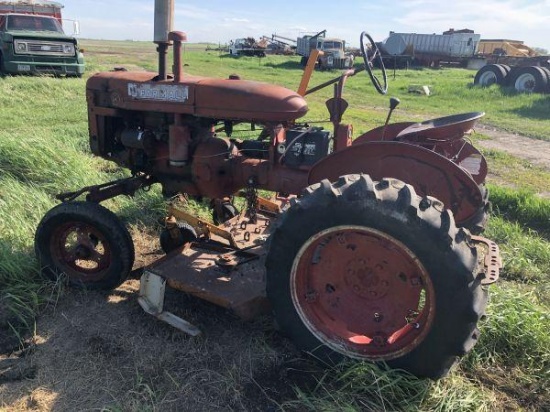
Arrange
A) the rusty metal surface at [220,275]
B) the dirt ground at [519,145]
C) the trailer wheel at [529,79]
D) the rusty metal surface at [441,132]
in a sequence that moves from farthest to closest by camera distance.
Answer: the trailer wheel at [529,79], the dirt ground at [519,145], the rusty metal surface at [441,132], the rusty metal surface at [220,275]

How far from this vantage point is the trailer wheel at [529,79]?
51.6ft

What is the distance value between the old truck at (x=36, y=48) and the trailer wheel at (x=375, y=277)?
1239 centimetres

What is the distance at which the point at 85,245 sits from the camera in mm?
3455

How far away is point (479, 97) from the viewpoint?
50.8ft

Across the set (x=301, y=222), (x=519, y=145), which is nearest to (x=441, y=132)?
(x=301, y=222)

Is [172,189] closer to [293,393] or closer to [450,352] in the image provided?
[293,393]

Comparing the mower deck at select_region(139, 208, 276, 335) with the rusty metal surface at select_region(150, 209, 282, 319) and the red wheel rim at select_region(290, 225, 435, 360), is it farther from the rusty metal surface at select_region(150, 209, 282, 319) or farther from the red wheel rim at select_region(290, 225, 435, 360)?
the red wheel rim at select_region(290, 225, 435, 360)

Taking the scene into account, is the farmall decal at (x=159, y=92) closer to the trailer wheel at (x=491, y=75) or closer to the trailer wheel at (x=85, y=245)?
the trailer wheel at (x=85, y=245)

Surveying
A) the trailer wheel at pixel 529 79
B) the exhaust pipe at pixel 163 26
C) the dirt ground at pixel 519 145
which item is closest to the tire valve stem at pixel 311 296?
the exhaust pipe at pixel 163 26

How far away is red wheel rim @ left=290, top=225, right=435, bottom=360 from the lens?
2.50 meters

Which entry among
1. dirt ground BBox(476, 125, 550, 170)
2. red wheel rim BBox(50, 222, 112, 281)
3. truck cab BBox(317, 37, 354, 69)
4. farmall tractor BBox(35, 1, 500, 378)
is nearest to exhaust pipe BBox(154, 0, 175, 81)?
farmall tractor BBox(35, 1, 500, 378)

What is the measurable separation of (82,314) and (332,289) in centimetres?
163

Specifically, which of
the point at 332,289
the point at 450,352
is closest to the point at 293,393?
the point at 332,289

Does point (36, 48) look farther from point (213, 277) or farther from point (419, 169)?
point (419, 169)
